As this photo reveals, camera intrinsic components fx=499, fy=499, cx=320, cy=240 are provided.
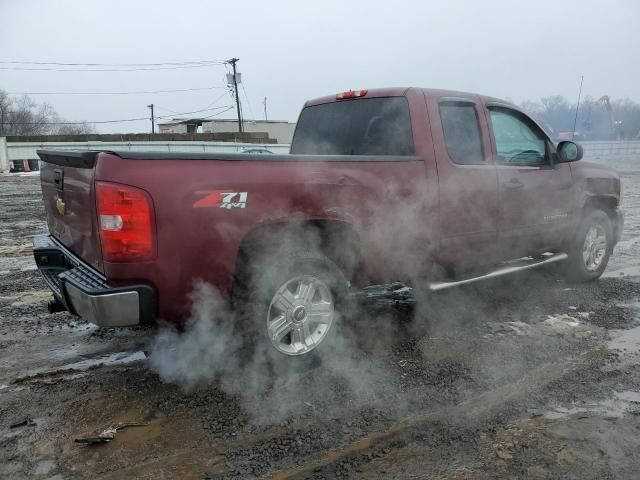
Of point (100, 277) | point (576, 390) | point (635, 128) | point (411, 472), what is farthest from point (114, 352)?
point (635, 128)

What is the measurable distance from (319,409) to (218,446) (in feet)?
2.03

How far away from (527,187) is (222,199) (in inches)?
115

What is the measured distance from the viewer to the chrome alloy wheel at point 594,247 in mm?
5340

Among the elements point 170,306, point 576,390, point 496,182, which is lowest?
point 576,390

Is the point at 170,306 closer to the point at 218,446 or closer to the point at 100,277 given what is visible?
the point at 100,277

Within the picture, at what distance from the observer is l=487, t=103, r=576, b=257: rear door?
432 cm

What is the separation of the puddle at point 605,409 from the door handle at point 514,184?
1.89 meters

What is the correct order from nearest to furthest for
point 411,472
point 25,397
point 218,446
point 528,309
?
point 411,472
point 218,446
point 25,397
point 528,309

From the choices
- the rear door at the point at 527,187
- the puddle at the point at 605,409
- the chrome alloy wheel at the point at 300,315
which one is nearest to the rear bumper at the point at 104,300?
the chrome alloy wheel at the point at 300,315

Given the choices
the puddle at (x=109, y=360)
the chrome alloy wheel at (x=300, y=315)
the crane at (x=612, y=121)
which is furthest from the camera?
the crane at (x=612, y=121)

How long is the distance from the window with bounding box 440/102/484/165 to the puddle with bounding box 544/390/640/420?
1.96 m

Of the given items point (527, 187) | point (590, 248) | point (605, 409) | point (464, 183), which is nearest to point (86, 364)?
point (464, 183)

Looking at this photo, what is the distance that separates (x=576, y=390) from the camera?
10.1 ft

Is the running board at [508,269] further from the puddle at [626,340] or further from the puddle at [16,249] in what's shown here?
the puddle at [16,249]
